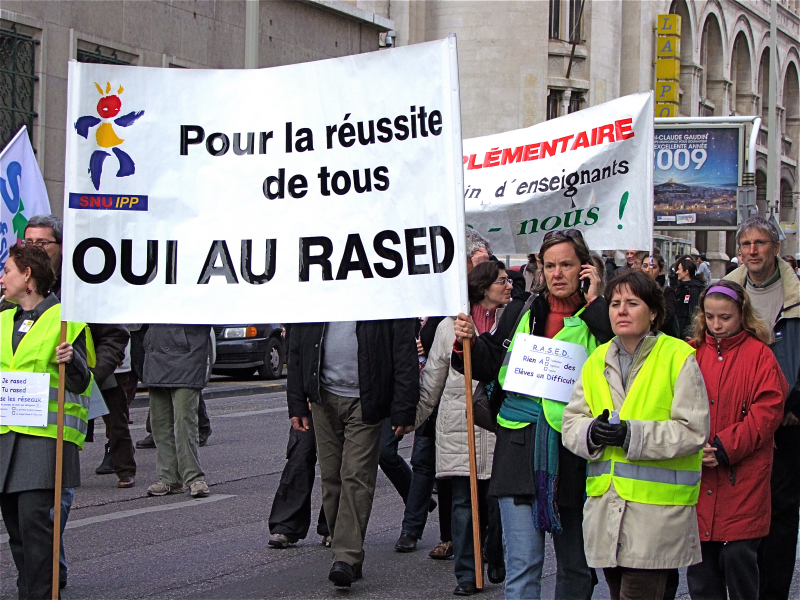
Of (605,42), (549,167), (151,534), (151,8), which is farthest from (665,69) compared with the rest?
(151,534)

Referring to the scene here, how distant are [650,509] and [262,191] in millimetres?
2396

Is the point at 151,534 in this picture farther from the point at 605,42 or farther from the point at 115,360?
the point at 605,42

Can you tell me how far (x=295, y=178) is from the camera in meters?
5.57

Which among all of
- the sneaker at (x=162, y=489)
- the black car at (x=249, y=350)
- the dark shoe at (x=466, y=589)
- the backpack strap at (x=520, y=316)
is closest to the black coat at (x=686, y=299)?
the black car at (x=249, y=350)

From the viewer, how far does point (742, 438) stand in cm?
486

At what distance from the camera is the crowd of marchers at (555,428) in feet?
14.5

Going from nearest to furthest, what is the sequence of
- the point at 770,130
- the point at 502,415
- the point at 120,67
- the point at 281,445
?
1. the point at 502,415
2. the point at 120,67
3. the point at 281,445
4. the point at 770,130

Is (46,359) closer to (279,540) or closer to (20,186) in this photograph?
(279,540)

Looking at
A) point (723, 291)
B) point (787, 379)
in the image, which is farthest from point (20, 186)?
point (787, 379)

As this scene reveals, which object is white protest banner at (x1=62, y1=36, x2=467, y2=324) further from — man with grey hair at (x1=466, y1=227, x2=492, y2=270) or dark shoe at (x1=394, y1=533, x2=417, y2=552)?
man with grey hair at (x1=466, y1=227, x2=492, y2=270)

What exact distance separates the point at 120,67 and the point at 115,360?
1.52 metres

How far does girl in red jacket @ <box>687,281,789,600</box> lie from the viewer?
16.0ft

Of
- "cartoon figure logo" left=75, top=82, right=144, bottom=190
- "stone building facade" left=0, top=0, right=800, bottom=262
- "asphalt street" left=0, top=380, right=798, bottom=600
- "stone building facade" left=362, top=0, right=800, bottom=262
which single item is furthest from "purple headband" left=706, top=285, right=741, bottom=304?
"stone building facade" left=362, top=0, right=800, bottom=262

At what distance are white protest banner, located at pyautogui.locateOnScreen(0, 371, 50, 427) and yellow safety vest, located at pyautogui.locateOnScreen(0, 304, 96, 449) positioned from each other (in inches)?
1.2
